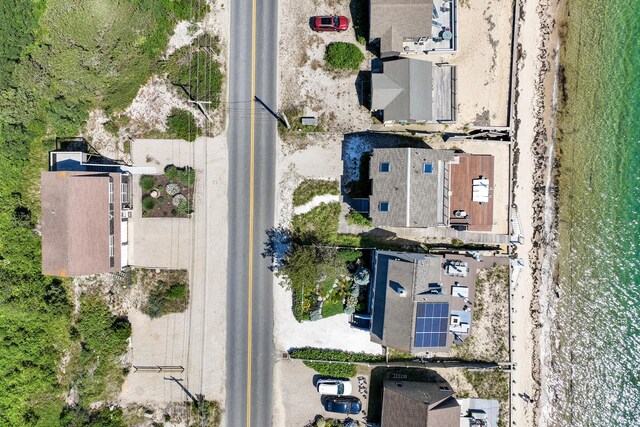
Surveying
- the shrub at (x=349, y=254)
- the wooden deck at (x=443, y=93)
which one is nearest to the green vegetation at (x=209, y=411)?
the shrub at (x=349, y=254)

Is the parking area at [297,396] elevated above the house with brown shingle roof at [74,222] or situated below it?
below

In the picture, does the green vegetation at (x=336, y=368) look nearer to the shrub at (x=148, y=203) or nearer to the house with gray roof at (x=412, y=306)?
the house with gray roof at (x=412, y=306)

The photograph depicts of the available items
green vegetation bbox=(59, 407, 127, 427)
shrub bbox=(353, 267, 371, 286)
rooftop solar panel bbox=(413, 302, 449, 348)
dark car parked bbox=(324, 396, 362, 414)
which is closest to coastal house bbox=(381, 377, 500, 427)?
dark car parked bbox=(324, 396, 362, 414)

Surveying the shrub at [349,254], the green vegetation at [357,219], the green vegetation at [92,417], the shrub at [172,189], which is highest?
the shrub at [172,189]

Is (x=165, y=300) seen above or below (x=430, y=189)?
below

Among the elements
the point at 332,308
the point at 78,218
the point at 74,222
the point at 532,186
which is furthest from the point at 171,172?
the point at 532,186

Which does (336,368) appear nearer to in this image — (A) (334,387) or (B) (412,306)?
(A) (334,387)
